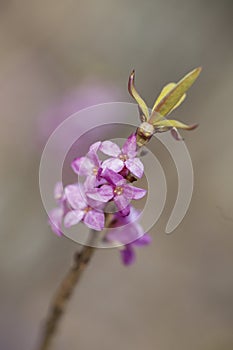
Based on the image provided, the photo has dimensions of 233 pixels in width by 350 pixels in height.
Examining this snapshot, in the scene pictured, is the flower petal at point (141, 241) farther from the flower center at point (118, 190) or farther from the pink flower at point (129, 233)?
the flower center at point (118, 190)

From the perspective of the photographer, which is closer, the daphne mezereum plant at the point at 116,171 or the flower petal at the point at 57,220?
the daphne mezereum plant at the point at 116,171

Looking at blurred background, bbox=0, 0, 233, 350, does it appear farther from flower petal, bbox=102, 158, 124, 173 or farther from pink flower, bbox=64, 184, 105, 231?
flower petal, bbox=102, 158, 124, 173

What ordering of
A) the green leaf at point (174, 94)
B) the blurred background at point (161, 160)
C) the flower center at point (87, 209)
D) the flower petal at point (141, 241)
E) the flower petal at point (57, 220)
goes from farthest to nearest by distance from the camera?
the blurred background at point (161, 160)
the flower petal at point (141, 241)
the flower petal at point (57, 220)
the flower center at point (87, 209)
the green leaf at point (174, 94)

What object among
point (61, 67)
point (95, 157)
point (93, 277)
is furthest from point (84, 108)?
point (95, 157)

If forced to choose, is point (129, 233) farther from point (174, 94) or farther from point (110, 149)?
point (174, 94)

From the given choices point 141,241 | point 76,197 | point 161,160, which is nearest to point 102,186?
point 76,197

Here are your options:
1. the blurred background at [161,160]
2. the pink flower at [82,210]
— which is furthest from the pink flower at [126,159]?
the blurred background at [161,160]

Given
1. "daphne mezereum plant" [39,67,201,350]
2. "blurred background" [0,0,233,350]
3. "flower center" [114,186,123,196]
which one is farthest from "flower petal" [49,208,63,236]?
"blurred background" [0,0,233,350]
